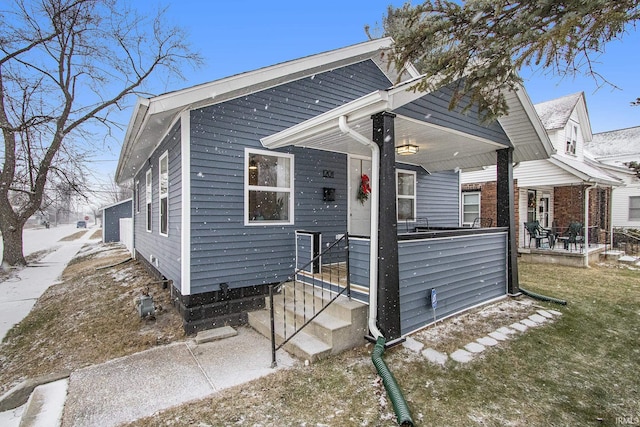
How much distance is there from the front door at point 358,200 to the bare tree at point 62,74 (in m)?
11.2

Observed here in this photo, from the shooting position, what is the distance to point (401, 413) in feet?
8.92

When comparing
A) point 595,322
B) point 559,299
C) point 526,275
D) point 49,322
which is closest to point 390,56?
point 595,322

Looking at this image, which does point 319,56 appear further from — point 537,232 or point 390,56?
point 537,232

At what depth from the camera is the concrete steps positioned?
154 inches

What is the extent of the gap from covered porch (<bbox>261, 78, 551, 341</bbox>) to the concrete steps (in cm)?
21

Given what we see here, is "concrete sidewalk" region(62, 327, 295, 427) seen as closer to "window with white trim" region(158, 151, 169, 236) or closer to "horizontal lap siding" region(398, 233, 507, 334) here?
"horizontal lap siding" region(398, 233, 507, 334)

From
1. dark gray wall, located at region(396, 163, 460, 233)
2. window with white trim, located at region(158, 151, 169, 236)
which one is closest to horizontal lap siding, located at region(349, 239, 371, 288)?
dark gray wall, located at region(396, 163, 460, 233)

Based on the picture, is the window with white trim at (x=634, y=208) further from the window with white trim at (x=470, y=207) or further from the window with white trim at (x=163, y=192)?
the window with white trim at (x=163, y=192)

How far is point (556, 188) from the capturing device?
13.9 m

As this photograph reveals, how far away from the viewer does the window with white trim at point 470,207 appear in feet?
43.1

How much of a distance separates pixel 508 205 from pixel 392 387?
4720mm

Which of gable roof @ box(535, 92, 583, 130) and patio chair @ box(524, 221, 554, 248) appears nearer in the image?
patio chair @ box(524, 221, 554, 248)

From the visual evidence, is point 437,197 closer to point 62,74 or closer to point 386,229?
point 386,229

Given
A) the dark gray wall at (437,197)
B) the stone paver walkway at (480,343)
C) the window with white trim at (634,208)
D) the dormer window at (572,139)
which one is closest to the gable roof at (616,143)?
the window with white trim at (634,208)
